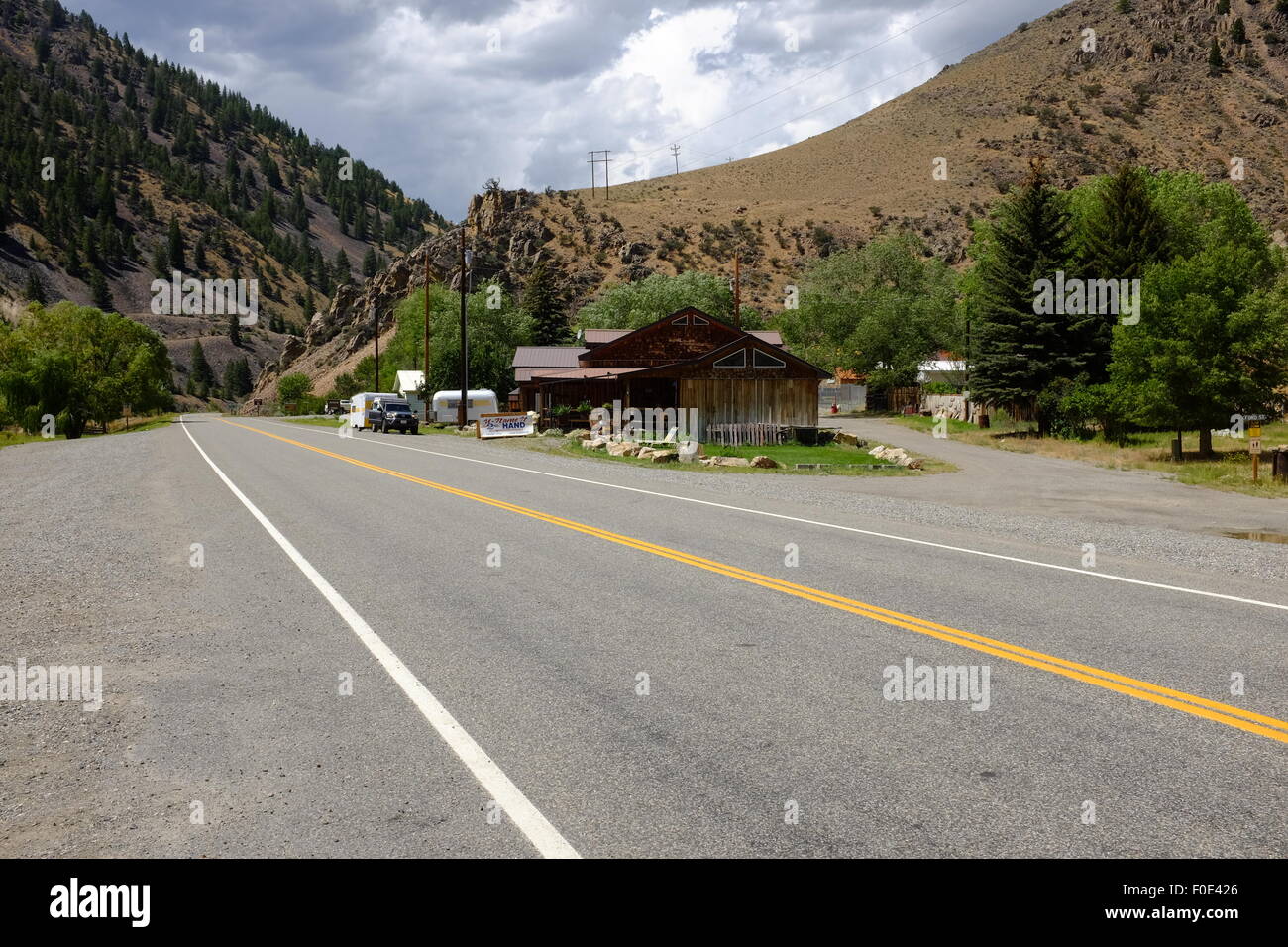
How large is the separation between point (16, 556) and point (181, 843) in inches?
403

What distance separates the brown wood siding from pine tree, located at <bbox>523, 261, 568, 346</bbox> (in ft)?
156

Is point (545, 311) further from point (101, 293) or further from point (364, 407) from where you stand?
point (101, 293)

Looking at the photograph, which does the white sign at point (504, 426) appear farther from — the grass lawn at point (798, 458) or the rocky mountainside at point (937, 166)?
the rocky mountainside at point (937, 166)

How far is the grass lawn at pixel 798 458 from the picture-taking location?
91.4 feet

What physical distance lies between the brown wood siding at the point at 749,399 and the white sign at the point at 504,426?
980 centimetres

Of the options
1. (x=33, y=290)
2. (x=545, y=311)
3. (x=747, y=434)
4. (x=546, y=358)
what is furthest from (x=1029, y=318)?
(x=33, y=290)

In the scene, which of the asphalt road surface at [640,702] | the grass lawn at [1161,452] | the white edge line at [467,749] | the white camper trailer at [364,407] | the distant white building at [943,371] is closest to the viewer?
the white edge line at [467,749]

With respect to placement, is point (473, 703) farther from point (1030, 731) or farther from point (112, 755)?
point (1030, 731)

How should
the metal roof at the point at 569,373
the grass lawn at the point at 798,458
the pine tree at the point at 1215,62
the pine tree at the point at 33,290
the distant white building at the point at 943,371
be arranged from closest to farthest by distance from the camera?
the grass lawn at the point at 798,458 < the metal roof at the point at 569,373 < the distant white building at the point at 943,371 < the pine tree at the point at 1215,62 < the pine tree at the point at 33,290

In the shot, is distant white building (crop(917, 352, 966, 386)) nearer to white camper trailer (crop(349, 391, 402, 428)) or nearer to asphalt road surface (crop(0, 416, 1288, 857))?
white camper trailer (crop(349, 391, 402, 428))

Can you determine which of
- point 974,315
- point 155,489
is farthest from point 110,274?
point 155,489

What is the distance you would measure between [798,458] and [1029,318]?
18.3 metres

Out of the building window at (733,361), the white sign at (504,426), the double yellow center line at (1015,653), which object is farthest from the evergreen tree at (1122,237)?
the double yellow center line at (1015,653)

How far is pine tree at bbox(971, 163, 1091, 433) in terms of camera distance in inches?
1694
